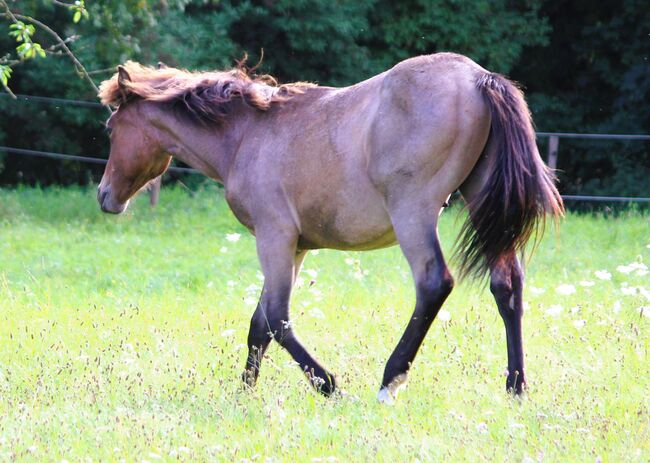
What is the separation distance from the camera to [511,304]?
17.6 ft

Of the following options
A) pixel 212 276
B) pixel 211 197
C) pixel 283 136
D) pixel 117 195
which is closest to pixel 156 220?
pixel 211 197

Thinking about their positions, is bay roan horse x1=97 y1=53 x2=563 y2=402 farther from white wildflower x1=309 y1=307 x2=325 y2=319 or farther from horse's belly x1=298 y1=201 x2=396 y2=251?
white wildflower x1=309 y1=307 x2=325 y2=319

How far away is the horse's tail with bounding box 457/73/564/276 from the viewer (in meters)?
5.03

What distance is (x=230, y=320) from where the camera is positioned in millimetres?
7320

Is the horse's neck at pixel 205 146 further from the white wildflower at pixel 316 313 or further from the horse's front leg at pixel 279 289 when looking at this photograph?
the white wildflower at pixel 316 313

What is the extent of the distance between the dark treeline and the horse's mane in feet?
31.4

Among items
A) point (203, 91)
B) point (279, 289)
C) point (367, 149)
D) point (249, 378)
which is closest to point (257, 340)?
point (249, 378)

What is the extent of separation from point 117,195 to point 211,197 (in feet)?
28.1

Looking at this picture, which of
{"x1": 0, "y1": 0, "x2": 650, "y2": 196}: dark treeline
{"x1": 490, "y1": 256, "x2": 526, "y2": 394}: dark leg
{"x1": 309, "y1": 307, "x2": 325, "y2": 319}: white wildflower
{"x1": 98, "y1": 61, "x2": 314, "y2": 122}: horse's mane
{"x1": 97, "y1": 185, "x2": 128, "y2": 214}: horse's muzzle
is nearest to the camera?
{"x1": 490, "y1": 256, "x2": 526, "y2": 394}: dark leg

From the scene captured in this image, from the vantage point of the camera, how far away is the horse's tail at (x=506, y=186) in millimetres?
5031

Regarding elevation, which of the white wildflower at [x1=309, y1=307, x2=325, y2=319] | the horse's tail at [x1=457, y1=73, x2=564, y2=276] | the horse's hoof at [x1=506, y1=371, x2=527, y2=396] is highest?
the horse's tail at [x1=457, y1=73, x2=564, y2=276]

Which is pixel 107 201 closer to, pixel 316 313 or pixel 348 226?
pixel 316 313

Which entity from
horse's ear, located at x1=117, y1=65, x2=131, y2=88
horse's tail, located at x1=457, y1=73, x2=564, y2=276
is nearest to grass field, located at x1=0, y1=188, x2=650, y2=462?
horse's tail, located at x1=457, y1=73, x2=564, y2=276

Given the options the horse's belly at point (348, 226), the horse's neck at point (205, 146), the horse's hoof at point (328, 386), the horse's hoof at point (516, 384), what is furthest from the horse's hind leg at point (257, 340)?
the horse's hoof at point (516, 384)
